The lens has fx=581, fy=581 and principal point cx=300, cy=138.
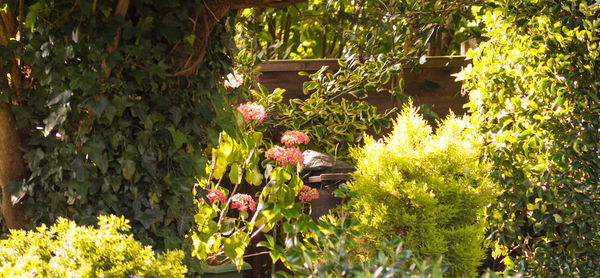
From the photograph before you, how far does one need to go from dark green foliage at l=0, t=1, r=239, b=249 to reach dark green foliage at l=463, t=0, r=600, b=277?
2.10 metres

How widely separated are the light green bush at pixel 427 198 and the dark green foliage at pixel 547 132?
15.7 inches

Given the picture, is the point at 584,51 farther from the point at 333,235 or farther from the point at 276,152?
the point at 333,235

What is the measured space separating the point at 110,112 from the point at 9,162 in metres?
0.58

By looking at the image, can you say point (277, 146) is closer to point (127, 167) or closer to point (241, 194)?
point (241, 194)

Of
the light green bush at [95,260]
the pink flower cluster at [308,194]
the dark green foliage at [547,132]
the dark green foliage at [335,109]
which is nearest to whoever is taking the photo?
the light green bush at [95,260]

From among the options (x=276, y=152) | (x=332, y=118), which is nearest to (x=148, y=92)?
(x=276, y=152)

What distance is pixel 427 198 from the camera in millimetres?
3205

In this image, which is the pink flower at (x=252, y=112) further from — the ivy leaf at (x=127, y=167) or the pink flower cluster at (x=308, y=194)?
the ivy leaf at (x=127, y=167)

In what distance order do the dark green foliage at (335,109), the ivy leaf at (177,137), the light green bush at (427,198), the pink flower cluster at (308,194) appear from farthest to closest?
1. the dark green foliage at (335,109)
2. the pink flower cluster at (308,194)
3. the light green bush at (427,198)
4. the ivy leaf at (177,137)

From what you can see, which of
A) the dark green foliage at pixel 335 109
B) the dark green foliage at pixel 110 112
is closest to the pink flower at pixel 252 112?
the dark green foliage at pixel 335 109

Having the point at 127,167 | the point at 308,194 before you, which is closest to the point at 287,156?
the point at 308,194

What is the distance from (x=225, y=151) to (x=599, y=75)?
7.76 ft

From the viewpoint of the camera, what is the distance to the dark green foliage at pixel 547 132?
3477 millimetres

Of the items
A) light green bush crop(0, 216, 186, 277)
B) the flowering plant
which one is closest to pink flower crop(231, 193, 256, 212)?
the flowering plant
